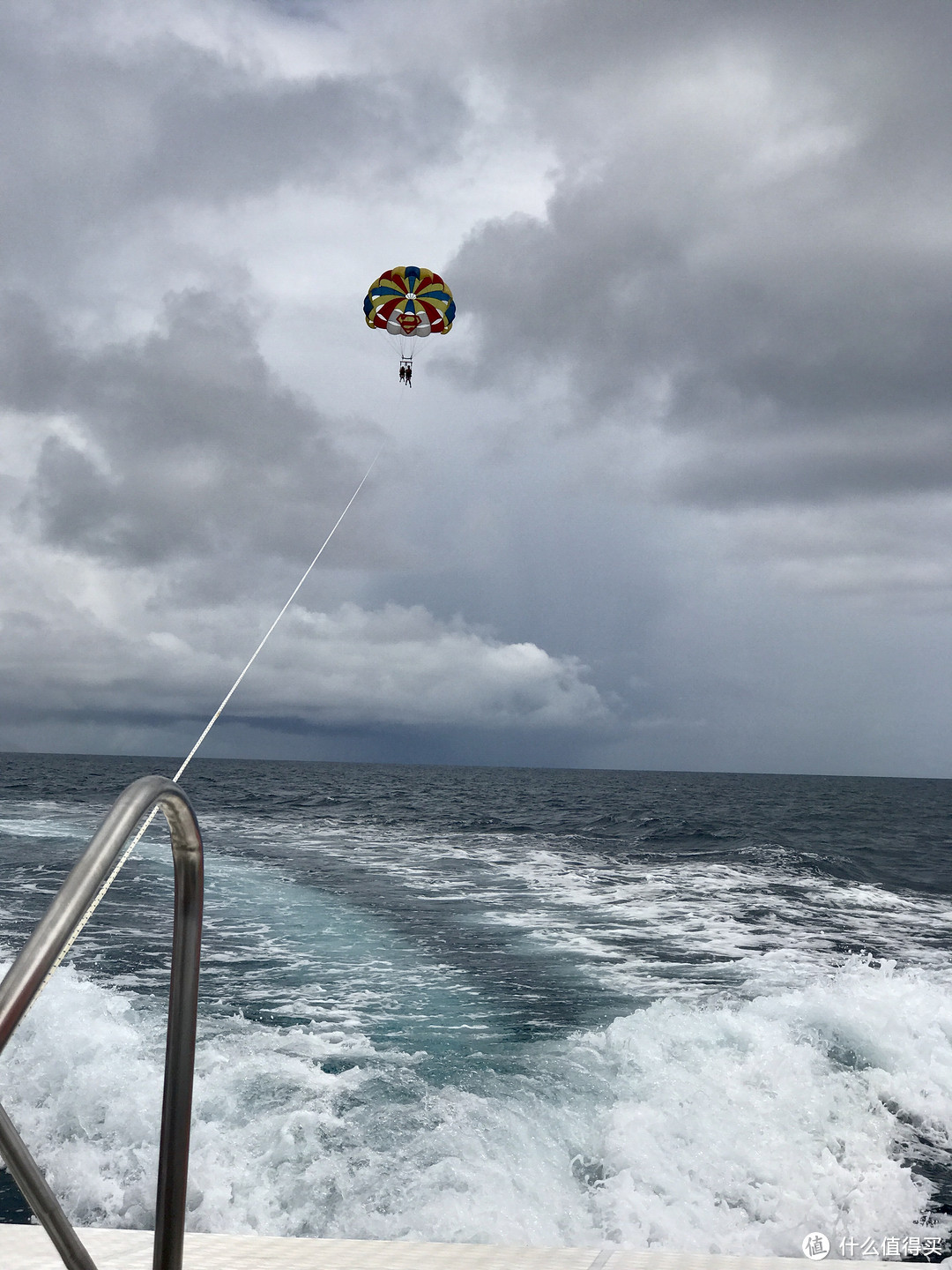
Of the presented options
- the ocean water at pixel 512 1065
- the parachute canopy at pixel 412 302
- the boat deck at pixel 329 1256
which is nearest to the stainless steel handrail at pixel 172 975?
the boat deck at pixel 329 1256

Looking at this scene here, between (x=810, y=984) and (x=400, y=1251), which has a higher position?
(x=400, y=1251)

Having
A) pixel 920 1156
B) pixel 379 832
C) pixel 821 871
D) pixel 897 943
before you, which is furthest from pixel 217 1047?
pixel 379 832

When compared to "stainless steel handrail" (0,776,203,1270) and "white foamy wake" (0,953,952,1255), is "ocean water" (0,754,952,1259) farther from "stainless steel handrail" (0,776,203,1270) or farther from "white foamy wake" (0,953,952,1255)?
"stainless steel handrail" (0,776,203,1270)

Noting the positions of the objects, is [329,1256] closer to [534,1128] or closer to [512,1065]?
[534,1128]

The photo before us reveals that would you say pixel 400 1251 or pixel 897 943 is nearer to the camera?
pixel 400 1251

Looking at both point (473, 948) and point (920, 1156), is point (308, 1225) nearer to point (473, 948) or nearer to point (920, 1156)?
point (920, 1156)

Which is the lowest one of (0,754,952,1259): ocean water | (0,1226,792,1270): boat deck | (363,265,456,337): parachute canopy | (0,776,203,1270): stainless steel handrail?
(0,754,952,1259): ocean water

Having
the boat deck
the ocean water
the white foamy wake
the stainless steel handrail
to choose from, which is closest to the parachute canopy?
the ocean water
